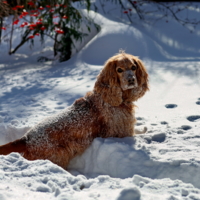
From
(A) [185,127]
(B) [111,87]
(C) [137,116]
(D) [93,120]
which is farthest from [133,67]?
(C) [137,116]

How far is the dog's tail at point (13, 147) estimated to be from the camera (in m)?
3.39

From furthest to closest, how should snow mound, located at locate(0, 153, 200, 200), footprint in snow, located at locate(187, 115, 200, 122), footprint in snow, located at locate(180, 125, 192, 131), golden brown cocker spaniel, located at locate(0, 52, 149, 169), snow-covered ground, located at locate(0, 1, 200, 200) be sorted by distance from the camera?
footprint in snow, located at locate(187, 115, 200, 122) < footprint in snow, located at locate(180, 125, 192, 131) < golden brown cocker spaniel, located at locate(0, 52, 149, 169) < snow-covered ground, located at locate(0, 1, 200, 200) < snow mound, located at locate(0, 153, 200, 200)

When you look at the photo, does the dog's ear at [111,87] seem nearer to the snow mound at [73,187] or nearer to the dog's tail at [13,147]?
the dog's tail at [13,147]

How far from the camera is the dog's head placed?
3.65m

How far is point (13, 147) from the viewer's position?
3461 millimetres

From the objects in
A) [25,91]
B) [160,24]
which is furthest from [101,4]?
[25,91]

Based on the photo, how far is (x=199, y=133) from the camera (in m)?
3.76

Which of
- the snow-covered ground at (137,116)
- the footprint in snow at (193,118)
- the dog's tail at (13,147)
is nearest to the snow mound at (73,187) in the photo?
the snow-covered ground at (137,116)

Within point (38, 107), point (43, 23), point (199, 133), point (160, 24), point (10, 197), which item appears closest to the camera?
point (10, 197)

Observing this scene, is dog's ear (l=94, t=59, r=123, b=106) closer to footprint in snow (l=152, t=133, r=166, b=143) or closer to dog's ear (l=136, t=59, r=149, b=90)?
dog's ear (l=136, t=59, r=149, b=90)

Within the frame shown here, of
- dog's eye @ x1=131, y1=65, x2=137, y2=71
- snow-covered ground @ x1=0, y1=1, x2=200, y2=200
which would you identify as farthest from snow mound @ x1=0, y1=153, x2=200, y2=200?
dog's eye @ x1=131, y1=65, x2=137, y2=71

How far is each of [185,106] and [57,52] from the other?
4.44 m

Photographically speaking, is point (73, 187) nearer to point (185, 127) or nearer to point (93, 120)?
point (93, 120)

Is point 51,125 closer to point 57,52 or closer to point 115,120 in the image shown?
point 115,120
